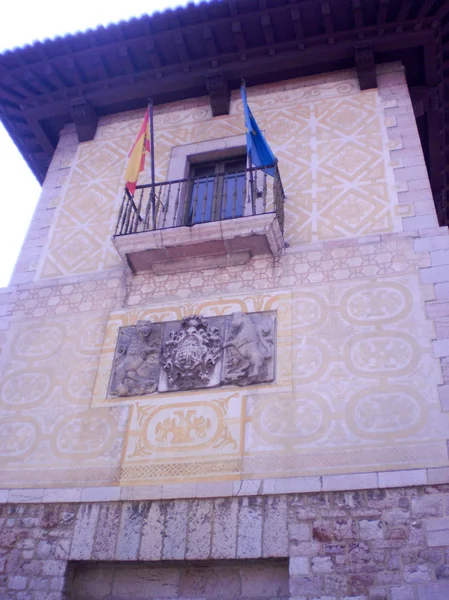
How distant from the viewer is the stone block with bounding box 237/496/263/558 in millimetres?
5148

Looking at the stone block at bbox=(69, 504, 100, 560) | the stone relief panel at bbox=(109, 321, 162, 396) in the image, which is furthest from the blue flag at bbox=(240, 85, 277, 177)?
the stone block at bbox=(69, 504, 100, 560)

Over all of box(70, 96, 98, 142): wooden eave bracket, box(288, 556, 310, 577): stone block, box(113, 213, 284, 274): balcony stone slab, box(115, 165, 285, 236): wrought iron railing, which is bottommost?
box(288, 556, 310, 577): stone block

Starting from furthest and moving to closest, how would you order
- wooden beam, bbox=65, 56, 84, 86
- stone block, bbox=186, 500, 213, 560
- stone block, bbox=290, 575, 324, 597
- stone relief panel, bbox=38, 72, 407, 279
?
wooden beam, bbox=65, 56, 84, 86 < stone relief panel, bbox=38, 72, 407, 279 < stone block, bbox=186, 500, 213, 560 < stone block, bbox=290, 575, 324, 597

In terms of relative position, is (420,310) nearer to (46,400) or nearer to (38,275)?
(46,400)

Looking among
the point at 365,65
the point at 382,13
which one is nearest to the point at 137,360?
the point at 365,65

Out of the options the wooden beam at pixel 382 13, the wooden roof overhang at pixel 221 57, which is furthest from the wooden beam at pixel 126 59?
the wooden beam at pixel 382 13

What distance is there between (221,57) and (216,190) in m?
1.91

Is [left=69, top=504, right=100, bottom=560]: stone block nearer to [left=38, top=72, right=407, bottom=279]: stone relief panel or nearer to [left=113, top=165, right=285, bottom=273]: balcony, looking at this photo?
[left=113, top=165, right=285, bottom=273]: balcony

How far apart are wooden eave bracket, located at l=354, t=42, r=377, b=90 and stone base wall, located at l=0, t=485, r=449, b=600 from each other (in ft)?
17.0

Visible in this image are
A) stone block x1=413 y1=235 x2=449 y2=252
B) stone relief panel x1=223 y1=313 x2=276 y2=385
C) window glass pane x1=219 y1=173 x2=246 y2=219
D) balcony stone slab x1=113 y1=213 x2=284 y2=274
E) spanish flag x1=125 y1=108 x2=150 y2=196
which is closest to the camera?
stone relief panel x1=223 y1=313 x2=276 y2=385

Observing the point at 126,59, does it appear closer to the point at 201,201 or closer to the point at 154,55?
the point at 154,55

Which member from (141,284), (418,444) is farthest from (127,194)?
(418,444)

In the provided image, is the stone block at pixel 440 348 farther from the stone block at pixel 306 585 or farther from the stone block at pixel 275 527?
the stone block at pixel 306 585

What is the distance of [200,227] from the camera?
6.92 metres
